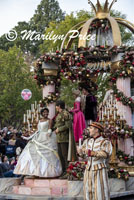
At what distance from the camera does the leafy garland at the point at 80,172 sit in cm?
878

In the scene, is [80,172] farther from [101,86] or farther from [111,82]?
[101,86]

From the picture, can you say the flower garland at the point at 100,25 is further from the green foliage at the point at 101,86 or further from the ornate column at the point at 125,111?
the green foliage at the point at 101,86

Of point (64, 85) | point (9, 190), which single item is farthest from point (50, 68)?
point (64, 85)

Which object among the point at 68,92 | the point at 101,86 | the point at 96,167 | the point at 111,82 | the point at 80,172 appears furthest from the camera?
the point at 68,92

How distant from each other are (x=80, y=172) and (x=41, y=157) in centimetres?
114

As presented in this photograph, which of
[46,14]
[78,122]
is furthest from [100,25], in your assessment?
[46,14]

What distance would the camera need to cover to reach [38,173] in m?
Answer: 8.99

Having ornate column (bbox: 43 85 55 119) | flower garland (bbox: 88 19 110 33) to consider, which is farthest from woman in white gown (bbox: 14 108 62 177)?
flower garland (bbox: 88 19 110 33)

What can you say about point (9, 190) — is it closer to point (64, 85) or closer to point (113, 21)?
point (113, 21)

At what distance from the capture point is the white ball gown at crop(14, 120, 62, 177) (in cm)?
907

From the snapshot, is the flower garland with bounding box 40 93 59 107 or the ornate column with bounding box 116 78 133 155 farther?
the flower garland with bounding box 40 93 59 107

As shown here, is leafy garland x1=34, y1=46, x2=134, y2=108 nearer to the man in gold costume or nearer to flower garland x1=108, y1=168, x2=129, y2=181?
flower garland x1=108, y1=168, x2=129, y2=181

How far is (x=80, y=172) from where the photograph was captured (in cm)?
884

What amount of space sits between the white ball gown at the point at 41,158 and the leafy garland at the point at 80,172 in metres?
0.49
